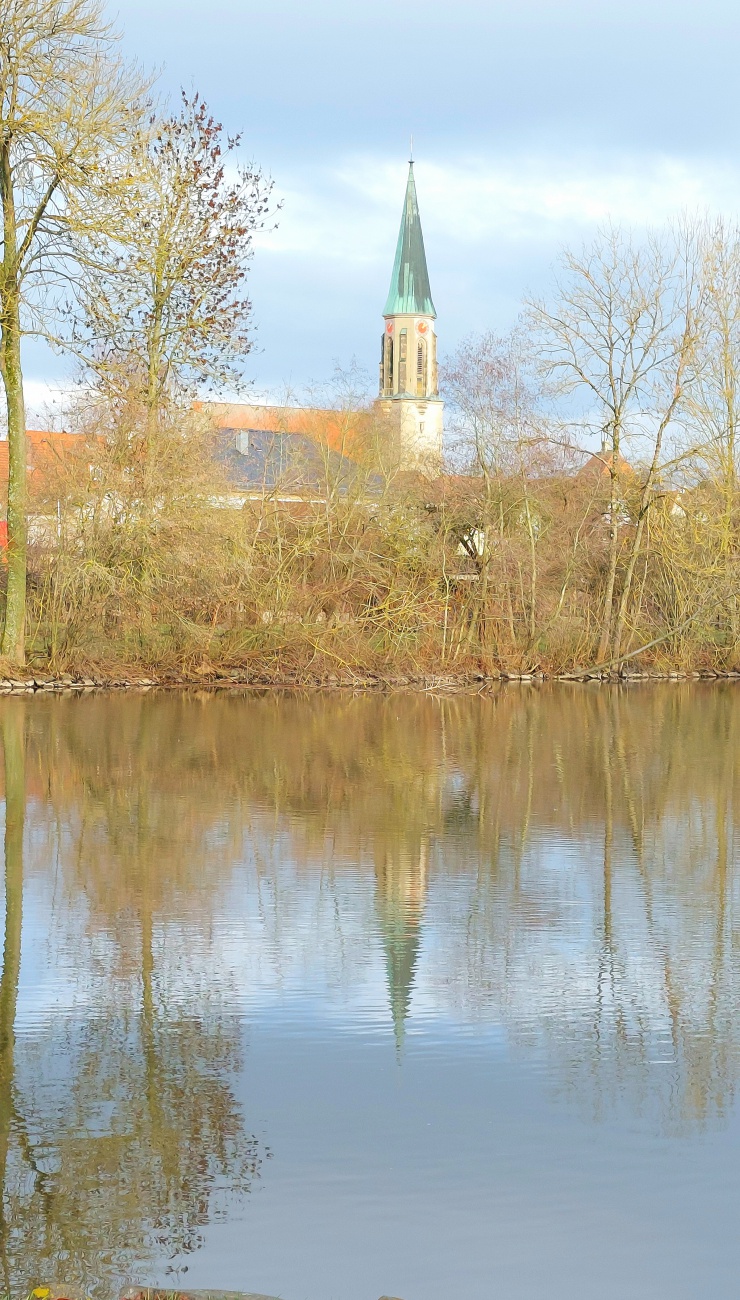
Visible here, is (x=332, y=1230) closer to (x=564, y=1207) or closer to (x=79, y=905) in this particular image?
(x=564, y=1207)

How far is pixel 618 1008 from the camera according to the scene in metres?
6.96

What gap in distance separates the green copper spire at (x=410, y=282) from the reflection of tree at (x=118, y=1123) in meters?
116

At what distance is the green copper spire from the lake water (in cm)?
11054

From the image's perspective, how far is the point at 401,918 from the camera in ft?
29.3

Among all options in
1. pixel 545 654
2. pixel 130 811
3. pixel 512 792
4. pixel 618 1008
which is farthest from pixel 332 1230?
pixel 545 654

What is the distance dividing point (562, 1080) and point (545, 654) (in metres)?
31.3

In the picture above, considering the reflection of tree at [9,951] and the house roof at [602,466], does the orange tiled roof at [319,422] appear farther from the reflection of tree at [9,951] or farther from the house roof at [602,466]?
the reflection of tree at [9,951]

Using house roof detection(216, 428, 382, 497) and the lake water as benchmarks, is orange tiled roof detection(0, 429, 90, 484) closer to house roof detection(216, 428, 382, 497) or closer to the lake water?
house roof detection(216, 428, 382, 497)

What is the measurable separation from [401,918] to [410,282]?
116m

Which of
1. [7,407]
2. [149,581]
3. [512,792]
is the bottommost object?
[512,792]

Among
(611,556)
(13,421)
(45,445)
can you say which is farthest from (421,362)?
(13,421)

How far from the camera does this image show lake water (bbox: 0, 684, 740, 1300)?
4367 millimetres

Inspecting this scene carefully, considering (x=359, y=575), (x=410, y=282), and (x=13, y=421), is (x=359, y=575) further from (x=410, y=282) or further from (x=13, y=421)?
(x=410, y=282)

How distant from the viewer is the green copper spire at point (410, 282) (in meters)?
120
